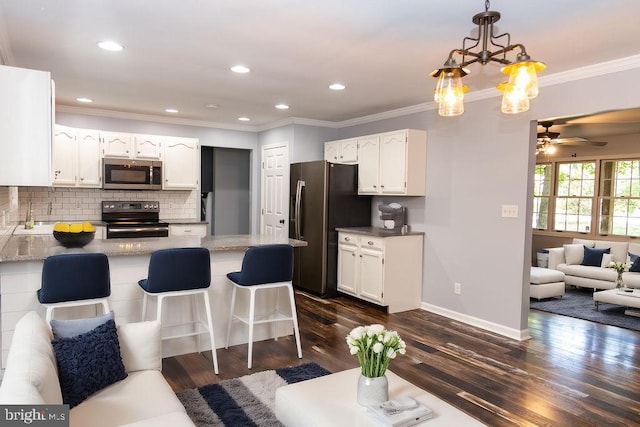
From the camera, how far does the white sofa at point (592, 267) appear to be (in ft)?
20.1

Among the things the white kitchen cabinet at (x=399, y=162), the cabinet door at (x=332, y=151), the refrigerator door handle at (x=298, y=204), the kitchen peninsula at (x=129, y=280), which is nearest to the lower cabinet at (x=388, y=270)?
the white kitchen cabinet at (x=399, y=162)

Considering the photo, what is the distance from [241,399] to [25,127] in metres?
2.12

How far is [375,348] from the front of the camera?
1913mm

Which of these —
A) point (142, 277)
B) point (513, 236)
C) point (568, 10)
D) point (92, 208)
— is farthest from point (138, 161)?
point (568, 10)

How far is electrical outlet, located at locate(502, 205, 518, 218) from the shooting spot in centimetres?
420

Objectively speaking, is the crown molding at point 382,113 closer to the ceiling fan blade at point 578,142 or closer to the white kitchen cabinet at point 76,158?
the white kitchen cabinet at point 76,158

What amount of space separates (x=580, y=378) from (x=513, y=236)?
138 cm

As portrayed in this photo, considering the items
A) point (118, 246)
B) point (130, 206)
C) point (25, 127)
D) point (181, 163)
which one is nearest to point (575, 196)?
point (181, 163)

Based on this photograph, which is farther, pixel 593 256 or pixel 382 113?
pixel 593 256

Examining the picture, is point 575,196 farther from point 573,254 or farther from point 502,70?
point 502,70

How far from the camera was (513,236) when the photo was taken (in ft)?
13.8

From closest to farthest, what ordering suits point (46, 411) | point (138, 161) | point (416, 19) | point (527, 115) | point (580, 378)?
point (46, 411), point (416, 19), point (580, 378), point (527, 115), point (138, 161)

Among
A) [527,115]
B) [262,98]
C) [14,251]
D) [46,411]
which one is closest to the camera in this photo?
[46,411]

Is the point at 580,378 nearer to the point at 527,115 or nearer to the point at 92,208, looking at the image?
the point at 527,115
